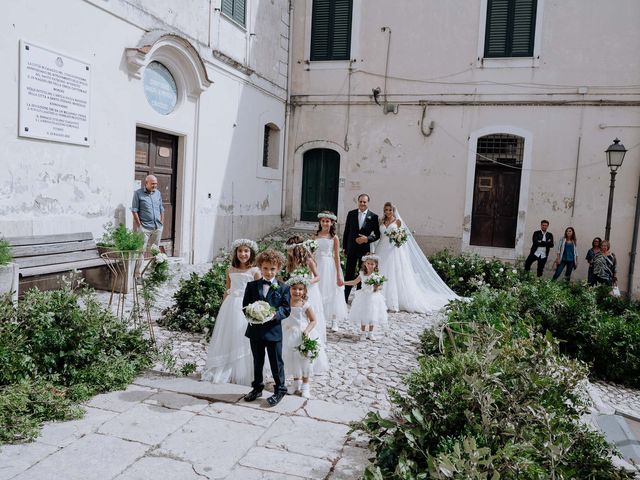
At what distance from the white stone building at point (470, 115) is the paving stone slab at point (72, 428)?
444 inches

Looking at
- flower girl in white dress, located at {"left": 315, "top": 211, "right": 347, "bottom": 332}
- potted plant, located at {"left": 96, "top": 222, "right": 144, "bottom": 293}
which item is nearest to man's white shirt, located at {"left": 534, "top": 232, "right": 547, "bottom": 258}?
flower girl in white dress, located at {"left": 315, "top": 211, "right": 347, "bottom": 332}

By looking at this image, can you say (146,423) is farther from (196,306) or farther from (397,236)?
(397,236)

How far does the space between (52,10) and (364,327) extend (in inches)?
242

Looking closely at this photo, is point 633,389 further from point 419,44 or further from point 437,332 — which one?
point 419,44

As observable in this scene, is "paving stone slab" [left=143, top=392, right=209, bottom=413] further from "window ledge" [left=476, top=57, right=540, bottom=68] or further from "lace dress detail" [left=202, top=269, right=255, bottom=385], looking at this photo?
"window ledge" [left=476, top=57, right=540, bottom=68]

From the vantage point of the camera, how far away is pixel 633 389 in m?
7.17

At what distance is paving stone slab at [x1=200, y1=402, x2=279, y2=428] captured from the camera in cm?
406

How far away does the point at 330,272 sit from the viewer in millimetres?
7512

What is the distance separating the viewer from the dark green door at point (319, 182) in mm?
15102

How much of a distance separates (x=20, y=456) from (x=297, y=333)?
94.6 inches

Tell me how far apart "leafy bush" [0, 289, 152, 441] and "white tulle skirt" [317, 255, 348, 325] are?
9.33 feet

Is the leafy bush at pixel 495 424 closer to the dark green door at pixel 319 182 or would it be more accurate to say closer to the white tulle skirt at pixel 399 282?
the white tulle skirt at pixel 399 282

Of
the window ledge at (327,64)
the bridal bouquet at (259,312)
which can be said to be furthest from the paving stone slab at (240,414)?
the window ledge at (327,64)

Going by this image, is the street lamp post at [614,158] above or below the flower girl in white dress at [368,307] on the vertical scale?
above
